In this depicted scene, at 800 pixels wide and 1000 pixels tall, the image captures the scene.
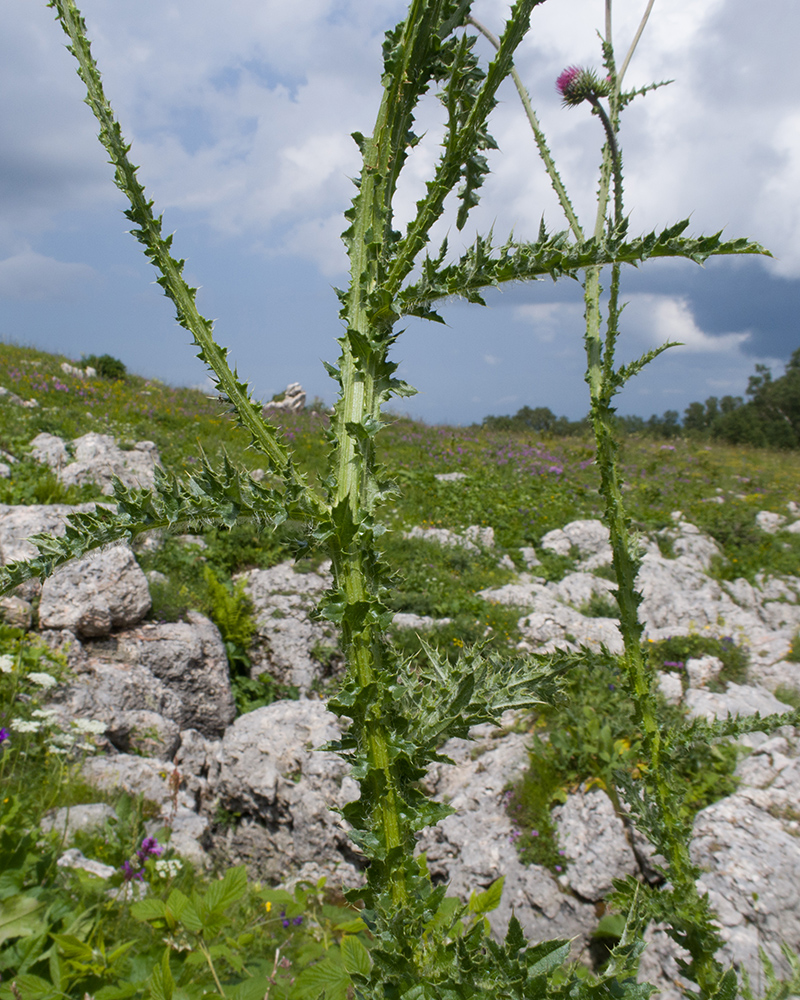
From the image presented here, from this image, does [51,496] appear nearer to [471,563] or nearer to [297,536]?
[471,563]

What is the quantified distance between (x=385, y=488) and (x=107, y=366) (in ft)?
62.2

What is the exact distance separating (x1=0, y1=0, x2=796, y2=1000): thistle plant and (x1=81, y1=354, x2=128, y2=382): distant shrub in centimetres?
1799

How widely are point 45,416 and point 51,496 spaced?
A: 406 cm

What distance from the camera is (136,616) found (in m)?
6.70

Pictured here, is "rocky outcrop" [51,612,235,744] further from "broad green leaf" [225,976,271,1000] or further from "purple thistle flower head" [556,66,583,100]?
"purple thistle flower head" [556,66,583,100]

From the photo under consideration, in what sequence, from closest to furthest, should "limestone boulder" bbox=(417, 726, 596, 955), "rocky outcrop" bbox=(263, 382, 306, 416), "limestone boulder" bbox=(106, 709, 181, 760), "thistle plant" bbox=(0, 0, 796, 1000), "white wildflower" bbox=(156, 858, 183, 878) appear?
"thistle plant" bbox=(0, 0, 796, 1000) → "white wildflower" bbox=(156, 858, 183, 878) → "limestone boulder" bbox=(417, 726, 596, 955) → "limestone boulder" bbox=(106, 709, 181, 760) → "rocky outcrop" bbox=(263, 382, 306, 416)

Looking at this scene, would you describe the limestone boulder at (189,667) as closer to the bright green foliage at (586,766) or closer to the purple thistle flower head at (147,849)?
the purple thistle flower head at (147,849)

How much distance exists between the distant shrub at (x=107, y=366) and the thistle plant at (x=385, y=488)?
18.0 meters

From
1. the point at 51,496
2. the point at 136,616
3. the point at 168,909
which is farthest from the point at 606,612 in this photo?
the point at 51,496

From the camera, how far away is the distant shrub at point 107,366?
1752 cm

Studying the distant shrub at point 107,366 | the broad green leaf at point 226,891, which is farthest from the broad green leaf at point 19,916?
the distant shrub at point 107,366

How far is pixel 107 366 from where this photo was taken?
17578mm

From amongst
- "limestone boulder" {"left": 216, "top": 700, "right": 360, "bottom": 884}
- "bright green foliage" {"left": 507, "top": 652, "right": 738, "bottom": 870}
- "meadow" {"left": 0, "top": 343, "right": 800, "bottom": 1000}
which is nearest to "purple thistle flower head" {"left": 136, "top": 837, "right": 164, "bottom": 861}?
"meadow" {"left": 0, "top": 343, "right": 800, "bottom": 1000}

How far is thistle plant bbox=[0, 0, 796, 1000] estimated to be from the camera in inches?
41.5
